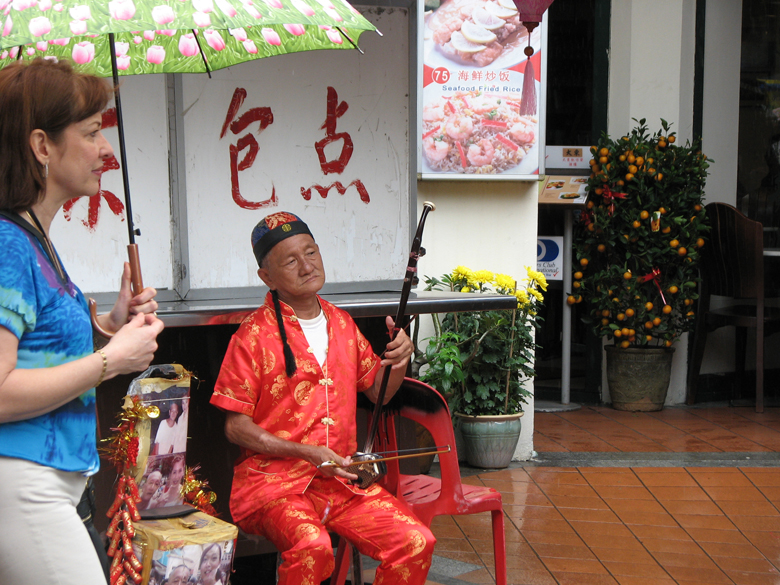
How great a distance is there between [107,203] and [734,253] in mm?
4461

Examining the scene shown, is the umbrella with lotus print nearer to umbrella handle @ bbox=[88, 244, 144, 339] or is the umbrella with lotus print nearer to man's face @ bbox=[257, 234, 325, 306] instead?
umbrella handle @ bbox=[88, 244, 144, 339]

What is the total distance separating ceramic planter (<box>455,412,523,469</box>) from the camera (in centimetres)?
469

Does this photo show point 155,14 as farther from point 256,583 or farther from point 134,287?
point 256,583

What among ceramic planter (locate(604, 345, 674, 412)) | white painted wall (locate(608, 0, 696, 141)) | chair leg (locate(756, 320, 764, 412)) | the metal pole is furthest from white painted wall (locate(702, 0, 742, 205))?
ceramic planter (locate(604, 345, 674, 412))

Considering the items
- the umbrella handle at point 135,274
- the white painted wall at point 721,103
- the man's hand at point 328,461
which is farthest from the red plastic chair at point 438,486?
the white painted wall at point 721,103

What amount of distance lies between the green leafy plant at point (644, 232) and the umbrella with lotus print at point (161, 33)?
11.2ft

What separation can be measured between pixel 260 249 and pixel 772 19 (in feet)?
18.0

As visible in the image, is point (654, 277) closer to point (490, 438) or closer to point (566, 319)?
point (566, 319)

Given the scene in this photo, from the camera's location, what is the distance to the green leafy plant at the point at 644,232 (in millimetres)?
5887

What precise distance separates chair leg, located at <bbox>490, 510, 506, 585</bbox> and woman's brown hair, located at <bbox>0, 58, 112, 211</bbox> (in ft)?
6.16

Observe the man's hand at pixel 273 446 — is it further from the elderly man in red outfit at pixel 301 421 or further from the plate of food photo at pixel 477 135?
the plate of food photo at pixel 477 135

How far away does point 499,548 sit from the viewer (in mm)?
2830

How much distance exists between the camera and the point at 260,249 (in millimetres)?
2717

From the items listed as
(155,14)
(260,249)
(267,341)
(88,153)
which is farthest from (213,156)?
(88,153)
